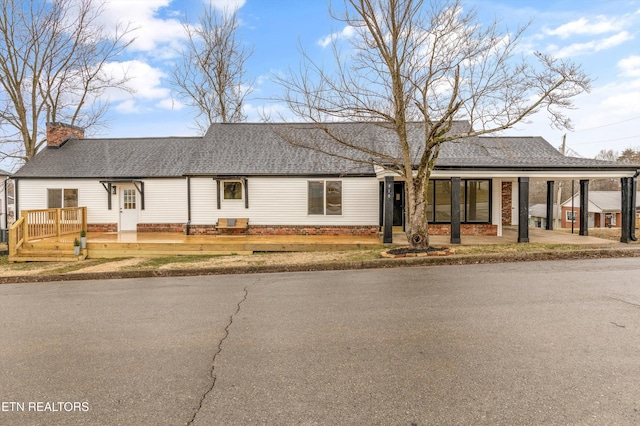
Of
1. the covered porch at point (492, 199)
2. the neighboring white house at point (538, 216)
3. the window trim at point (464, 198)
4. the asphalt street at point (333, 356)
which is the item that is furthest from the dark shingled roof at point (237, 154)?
the neighboring white house at point (538, 216)

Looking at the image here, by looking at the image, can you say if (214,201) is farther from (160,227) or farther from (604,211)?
(604,211)

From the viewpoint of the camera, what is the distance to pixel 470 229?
1411cm

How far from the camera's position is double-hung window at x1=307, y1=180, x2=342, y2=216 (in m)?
14.6

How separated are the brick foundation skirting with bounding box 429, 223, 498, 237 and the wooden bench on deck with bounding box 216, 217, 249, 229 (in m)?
7.08

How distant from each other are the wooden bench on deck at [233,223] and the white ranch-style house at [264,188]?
0.17 ft

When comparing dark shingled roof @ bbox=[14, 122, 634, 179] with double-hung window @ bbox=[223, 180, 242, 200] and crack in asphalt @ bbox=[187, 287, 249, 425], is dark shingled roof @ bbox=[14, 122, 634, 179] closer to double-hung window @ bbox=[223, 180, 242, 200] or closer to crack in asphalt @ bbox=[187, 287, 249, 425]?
double-hung window @ bbox=[223, 180, 242, 200]

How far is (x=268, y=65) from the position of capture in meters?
9.99

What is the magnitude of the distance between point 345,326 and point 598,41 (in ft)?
40.6

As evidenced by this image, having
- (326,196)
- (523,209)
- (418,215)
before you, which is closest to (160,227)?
(326,196)

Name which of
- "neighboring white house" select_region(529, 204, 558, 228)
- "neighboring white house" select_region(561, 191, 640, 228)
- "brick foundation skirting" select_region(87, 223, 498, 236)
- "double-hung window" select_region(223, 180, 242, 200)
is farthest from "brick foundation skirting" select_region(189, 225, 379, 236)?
"neighboring white house" select_region(529, 204, 558, 228)

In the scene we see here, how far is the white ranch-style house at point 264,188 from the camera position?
46.6 feet

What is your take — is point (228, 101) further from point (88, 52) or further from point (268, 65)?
point (268, 65)

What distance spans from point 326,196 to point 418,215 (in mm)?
5231

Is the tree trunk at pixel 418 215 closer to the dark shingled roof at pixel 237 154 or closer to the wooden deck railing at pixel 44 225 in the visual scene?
the dark shingled roof at pixel 237 154
